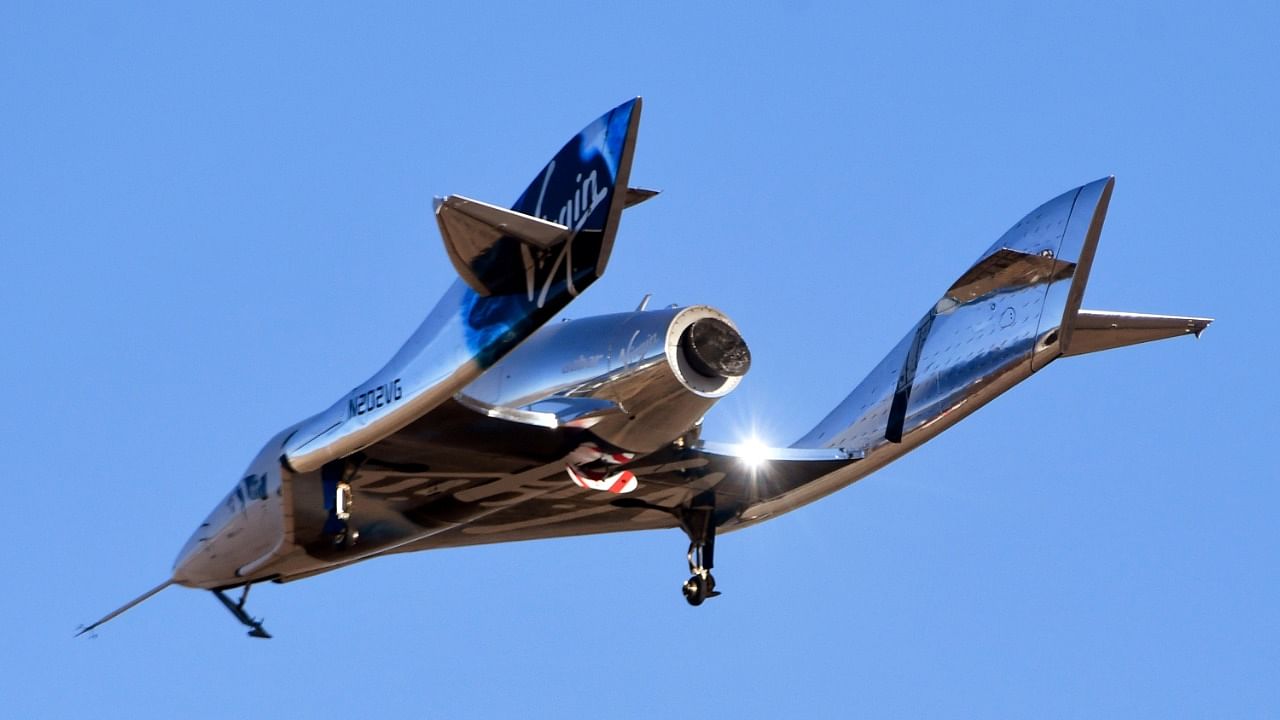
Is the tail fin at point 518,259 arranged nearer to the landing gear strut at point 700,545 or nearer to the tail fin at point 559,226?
the tail fin at point 559,226

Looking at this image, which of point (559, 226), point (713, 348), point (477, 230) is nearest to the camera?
point (477, 230)

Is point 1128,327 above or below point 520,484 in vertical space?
above

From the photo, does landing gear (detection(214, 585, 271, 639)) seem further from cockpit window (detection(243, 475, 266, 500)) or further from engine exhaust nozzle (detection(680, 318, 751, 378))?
engine exhaust nozzle (detection(680, 318, 751, 378))

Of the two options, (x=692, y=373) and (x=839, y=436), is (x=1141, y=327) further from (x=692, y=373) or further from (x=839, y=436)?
(x=692, y=373)

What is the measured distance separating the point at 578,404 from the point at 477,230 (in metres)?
6.65

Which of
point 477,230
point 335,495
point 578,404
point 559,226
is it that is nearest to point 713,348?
point 578,404

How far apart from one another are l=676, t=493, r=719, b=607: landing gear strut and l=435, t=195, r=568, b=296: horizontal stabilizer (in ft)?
43.5

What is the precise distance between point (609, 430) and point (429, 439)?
306cm

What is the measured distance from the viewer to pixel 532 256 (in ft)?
88.1

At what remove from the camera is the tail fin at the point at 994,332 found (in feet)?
111

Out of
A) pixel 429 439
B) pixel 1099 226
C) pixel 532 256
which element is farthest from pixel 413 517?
pixel 1099 226

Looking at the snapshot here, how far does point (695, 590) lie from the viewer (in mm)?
38719

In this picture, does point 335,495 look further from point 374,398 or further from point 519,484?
point 374,398

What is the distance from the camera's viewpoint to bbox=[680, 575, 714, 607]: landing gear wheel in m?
38.7
